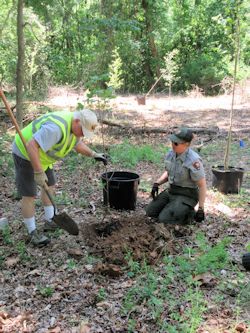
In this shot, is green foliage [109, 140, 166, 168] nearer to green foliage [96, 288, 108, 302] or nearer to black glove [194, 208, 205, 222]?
black glove [194, 208, 205, 222]

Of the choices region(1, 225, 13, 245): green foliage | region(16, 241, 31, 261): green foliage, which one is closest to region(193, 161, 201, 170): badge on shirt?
region(16, 241, 31, 261): green foliage

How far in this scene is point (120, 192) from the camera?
5.07 m

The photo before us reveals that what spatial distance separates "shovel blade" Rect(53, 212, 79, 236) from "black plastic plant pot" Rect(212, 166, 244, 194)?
8.62ft

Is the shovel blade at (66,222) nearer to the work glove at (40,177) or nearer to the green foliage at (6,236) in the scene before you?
the work glove at (40,177)

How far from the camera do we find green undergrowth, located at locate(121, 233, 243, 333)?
2900 mm

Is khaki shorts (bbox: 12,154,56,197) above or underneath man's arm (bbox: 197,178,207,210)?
above

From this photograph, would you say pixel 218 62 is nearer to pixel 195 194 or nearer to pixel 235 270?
pixel 195 194

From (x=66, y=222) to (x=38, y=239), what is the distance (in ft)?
1.16

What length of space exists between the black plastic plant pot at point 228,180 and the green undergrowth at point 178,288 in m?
1.84

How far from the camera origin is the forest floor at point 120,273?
2939 mm

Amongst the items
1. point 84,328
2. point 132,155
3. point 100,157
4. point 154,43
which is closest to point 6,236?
point 100,157

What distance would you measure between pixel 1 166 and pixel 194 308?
481cm

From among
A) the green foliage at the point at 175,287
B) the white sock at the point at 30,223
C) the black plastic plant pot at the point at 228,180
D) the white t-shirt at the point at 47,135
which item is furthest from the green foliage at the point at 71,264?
the black plastic plant pot at the point at 228,180

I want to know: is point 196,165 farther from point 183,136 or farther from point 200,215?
point 200,215
